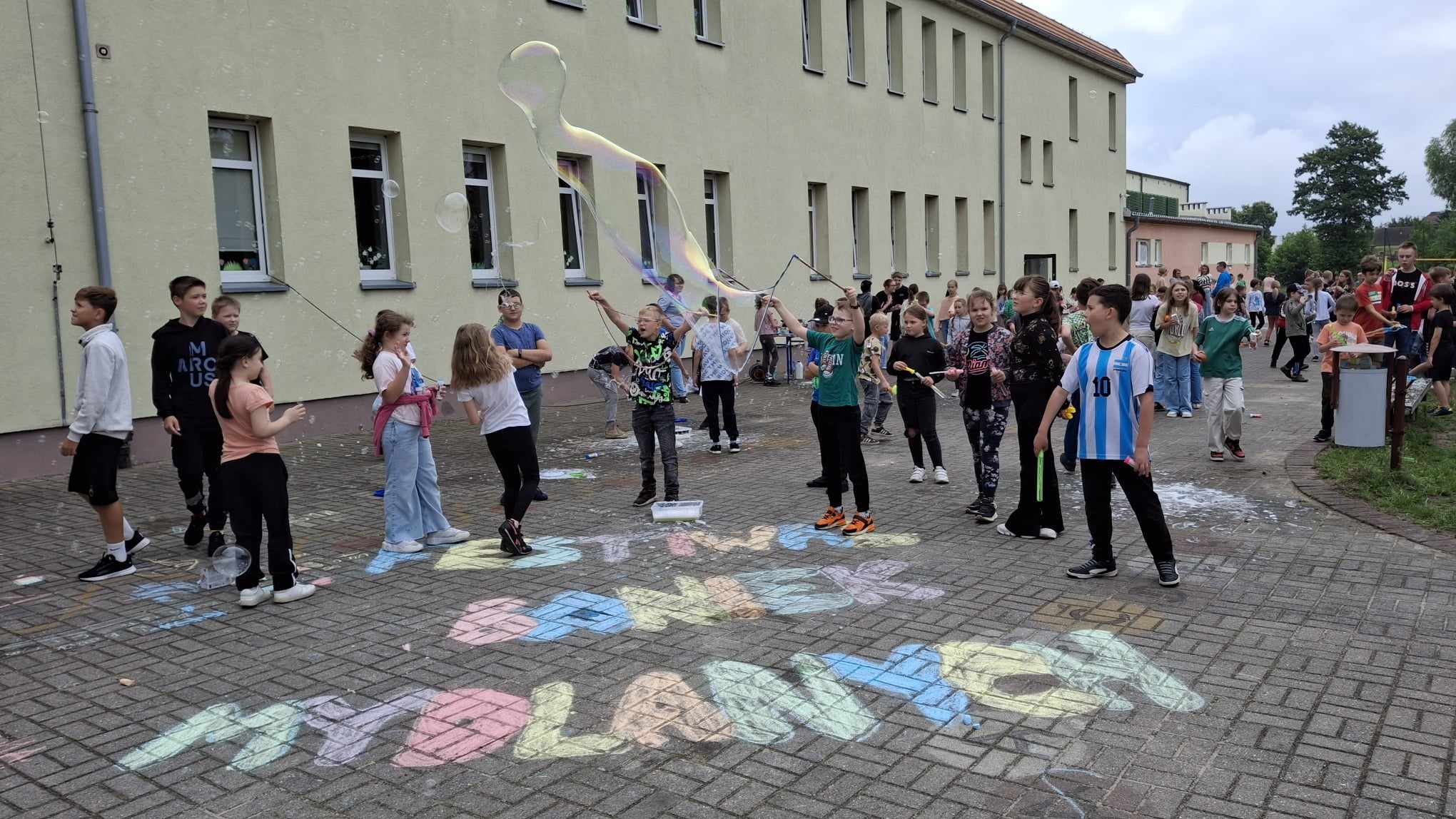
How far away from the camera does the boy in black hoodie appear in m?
6.92

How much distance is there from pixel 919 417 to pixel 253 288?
7732 millimetres

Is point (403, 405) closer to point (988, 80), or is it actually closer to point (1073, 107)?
point (988, 80)

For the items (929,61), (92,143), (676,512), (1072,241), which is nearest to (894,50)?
(929,61)

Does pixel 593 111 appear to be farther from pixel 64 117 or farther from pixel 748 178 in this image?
pixel 64 117

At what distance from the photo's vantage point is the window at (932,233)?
26766mm

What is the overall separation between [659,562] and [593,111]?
440 inches

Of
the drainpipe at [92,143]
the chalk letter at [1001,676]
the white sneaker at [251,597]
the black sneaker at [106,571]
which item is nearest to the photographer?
the chalk letter at [1001,676]

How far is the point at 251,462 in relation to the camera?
19.0 feet

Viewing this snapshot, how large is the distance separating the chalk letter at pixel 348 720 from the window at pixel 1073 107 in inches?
1319

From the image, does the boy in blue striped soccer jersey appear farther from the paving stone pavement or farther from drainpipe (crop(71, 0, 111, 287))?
drainpipe (crop(71, 0, 111, 287))

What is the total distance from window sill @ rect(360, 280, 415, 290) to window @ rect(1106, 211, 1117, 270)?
29.7 m

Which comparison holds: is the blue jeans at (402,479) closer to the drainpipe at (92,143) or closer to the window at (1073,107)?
the drainpipe at (92,143)

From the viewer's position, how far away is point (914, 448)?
9.40m

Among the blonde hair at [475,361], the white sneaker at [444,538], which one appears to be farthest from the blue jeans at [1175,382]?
the white sneaker at [444,538]
